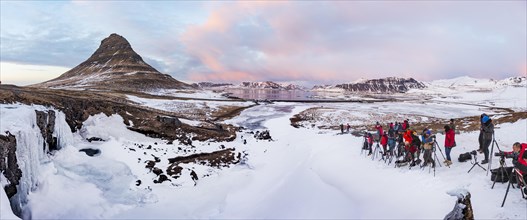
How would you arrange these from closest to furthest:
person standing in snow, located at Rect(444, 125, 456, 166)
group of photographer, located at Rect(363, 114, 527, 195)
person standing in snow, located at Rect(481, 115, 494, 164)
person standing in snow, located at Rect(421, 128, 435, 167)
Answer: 1. group of photographer, located at Rect(363, 114, 527, 195)
2. person standing in snow, located at Rect(481, 115, 494, 164)
3. person standing in snow, located at Rect(444, 125, 456, 166)
4. person standing in snow, located at Rect(421, 128, 435, 167)

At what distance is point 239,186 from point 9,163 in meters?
13.2

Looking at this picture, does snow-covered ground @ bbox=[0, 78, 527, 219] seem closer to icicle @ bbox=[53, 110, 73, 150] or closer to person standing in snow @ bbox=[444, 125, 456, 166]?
icicle @ bbox=[53, 110, 73, 150]

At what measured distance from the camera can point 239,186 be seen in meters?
22.8

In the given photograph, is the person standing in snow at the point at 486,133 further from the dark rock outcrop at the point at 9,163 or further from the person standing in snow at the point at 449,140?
the dark rock outcrop at the point at 9,163

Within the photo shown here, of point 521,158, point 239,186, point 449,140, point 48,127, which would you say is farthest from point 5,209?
point 449,140

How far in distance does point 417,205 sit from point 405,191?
1.74m

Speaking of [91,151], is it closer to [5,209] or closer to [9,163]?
[9,163]

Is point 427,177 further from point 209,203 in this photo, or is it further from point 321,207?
point 209,203

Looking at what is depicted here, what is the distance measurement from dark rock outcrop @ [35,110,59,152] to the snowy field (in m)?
0.78

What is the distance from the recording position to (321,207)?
18.4 metres

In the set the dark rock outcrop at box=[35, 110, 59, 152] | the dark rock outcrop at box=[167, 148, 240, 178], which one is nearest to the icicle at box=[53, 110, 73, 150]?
the dark rock outcrop at box=[35, 110, 59, 152]

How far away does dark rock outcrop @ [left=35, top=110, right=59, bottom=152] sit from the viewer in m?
20.8

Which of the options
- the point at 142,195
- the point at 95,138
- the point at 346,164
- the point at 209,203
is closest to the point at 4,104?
the point at 95,138

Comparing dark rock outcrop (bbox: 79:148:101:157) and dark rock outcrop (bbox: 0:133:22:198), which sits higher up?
dark rock outcrop (bbox: 0:133:22:198)
